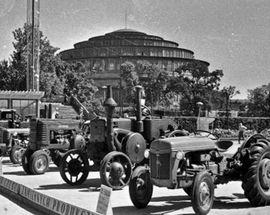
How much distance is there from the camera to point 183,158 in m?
8.56

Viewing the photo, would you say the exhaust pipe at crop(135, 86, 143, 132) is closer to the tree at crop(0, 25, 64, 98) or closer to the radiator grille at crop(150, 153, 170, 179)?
the radiator grille at crop(150, 153, 170, 179)

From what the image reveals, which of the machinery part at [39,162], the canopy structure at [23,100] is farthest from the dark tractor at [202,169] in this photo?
the canopy structure at [23,100]

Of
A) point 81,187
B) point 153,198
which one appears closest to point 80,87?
point 81,187

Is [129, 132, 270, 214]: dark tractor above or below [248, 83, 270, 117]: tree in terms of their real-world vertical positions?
below

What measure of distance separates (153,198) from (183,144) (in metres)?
2.34

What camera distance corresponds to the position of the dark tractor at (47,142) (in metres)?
15.7

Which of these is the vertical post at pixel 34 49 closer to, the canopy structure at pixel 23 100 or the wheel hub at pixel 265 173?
the canopy structure at pixel 23 100

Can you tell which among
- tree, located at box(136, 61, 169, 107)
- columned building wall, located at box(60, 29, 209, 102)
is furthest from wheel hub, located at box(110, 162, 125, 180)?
columned building wall, located at box(60, 29, 209, 102)

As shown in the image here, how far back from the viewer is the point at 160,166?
8.57 metres

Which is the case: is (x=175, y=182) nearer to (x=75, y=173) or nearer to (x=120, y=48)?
(x=75, y=173)

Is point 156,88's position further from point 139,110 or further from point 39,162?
point 139,110

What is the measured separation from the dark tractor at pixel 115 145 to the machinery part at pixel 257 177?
3.46 metres

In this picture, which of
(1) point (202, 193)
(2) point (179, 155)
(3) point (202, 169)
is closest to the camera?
(1) point (202, 193)

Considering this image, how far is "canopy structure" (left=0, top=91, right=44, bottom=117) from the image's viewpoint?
36.1 m
